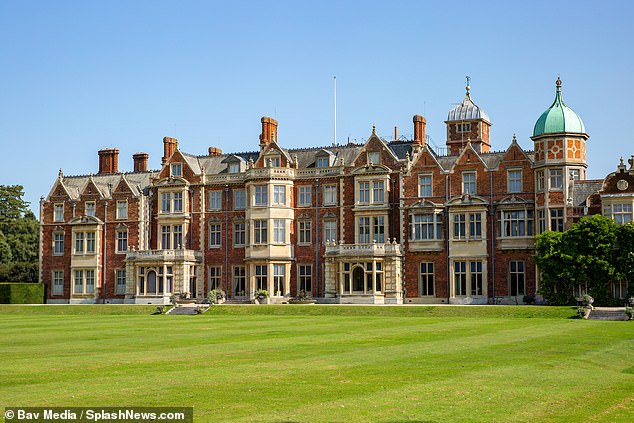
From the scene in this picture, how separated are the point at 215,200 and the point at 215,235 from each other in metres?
2.33

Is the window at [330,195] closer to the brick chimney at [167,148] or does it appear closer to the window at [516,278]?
the window at [516,278]

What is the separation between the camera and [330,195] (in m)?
55.5

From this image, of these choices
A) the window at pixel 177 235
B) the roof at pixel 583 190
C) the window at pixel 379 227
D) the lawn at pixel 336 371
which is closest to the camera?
the lawn at pixel 336 371

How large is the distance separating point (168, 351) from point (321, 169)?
116 feet

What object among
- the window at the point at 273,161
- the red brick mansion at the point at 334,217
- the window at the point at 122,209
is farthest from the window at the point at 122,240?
the window at the point at 273,161

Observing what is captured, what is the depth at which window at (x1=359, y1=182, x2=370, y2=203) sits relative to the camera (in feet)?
177

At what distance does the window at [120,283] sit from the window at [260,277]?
10544 mm

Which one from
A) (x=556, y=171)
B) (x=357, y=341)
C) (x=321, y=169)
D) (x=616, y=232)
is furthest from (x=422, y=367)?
(x=321, y=169)

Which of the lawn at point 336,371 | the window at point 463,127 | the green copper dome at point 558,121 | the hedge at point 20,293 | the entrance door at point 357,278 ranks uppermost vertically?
the window at point 463,127

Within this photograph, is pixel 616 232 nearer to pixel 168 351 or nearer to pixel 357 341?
pixel 357 341

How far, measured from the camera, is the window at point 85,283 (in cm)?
6078

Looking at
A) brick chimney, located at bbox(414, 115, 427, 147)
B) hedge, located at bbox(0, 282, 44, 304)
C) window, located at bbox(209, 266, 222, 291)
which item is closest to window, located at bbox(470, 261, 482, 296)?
brick chimney, located at bbox(414, 115, 427, 147)

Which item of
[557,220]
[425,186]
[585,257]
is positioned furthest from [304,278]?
[585,257]

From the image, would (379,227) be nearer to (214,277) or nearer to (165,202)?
(214,277)
